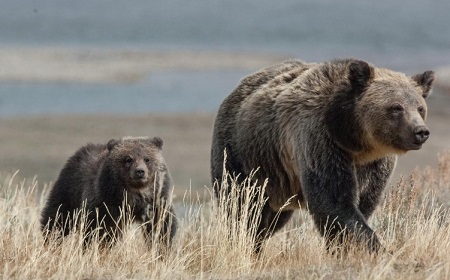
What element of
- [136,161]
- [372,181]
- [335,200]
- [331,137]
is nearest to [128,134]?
[136,161]

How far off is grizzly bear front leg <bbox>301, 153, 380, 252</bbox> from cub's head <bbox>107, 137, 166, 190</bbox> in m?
1.76

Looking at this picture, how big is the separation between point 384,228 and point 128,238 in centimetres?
207

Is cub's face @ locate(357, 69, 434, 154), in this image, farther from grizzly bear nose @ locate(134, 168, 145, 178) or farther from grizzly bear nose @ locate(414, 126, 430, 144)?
grizzly bear nose @ locate(134, 168, 145, 178)

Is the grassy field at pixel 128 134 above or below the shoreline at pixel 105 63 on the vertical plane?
above

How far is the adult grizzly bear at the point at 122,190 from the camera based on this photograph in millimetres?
9562

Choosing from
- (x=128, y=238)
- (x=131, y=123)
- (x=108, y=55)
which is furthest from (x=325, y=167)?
(x=108, y=55)

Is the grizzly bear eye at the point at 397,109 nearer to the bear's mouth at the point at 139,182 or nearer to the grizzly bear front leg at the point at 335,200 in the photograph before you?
the grizzly bear front leg at the point at 335,200

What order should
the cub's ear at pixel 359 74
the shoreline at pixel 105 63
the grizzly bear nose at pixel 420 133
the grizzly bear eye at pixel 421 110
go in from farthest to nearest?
the shoreline at pixel 105 63 < the cub's ear at pixel 359 74 < the grizzly bear eye at pixel 421 110 < the grizzly bear nose at pixel 420 133

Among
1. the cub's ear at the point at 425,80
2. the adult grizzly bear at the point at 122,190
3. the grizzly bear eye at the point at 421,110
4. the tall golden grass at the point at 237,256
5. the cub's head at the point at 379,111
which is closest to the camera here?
the tall golden grass at the point at 237,256

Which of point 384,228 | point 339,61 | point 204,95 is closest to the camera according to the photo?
point 339,61

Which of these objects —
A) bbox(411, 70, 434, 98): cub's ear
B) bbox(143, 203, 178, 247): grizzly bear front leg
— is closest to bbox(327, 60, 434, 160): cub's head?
bbox(411, 70, 434, 98): cub's ear

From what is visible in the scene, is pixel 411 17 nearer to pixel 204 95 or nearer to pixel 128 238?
pixel 204 95

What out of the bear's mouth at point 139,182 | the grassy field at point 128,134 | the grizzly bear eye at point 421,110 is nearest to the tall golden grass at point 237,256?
the bear's mouth at point 139,182

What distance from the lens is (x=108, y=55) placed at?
36.8m
